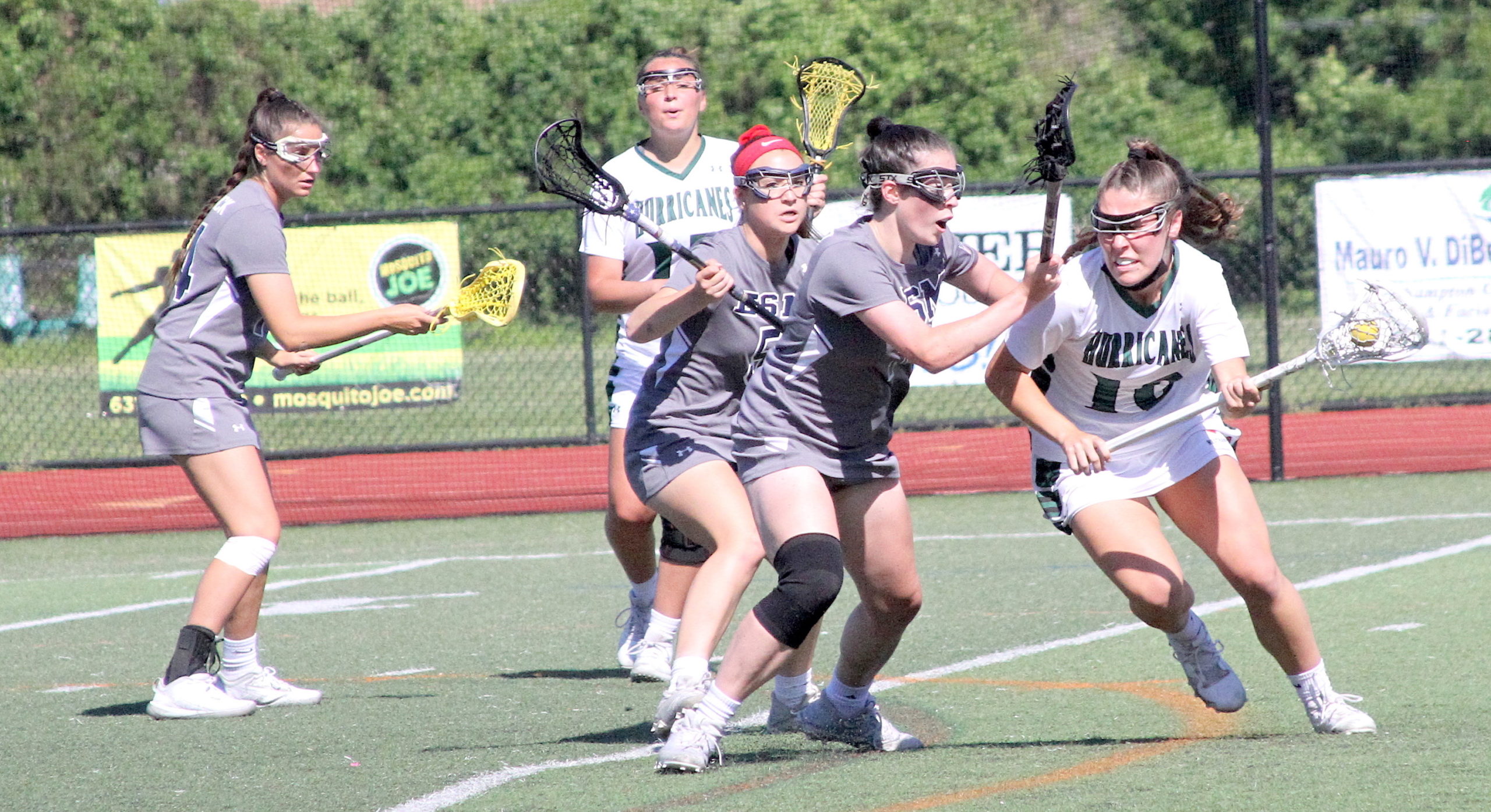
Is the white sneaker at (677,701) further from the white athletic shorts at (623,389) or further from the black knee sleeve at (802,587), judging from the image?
the white athletic shorts at (623,389)

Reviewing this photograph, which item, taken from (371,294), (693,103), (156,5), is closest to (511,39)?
(156,5)

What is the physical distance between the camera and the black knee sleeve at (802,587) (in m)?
4.36

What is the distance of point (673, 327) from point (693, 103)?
1698mm

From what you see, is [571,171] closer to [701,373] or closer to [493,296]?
[493,296]

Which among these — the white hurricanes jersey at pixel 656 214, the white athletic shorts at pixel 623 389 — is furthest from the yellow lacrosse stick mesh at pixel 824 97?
the white athletic shorts at pixel 623 389

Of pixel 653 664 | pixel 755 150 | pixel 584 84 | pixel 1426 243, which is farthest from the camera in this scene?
pixel 584 84

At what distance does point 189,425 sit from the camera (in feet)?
18.0

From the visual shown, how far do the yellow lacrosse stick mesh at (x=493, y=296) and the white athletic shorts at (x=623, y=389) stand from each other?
1.84 feet

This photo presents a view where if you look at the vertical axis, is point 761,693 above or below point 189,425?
below

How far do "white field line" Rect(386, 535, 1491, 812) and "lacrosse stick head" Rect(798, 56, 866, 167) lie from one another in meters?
1.89

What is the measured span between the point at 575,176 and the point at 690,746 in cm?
185

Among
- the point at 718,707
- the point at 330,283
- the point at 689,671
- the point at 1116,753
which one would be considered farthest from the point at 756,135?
the point at 330,283

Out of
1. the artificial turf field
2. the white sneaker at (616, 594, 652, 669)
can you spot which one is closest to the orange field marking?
the artificial turf field

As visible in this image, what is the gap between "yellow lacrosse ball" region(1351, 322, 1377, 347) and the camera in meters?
4.73
